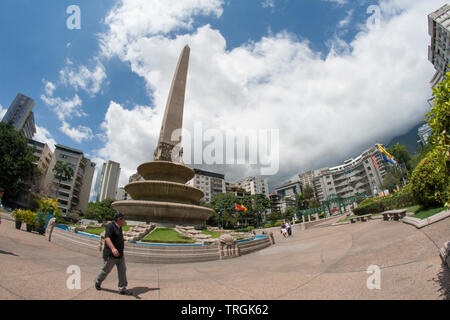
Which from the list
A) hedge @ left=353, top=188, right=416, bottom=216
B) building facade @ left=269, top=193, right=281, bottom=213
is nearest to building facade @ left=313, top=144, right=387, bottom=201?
building facade @ left=269, top=193, right=281, bottom=213

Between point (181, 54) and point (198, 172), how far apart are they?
66.5 meters

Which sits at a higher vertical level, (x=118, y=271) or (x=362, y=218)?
(x=362, y=218)

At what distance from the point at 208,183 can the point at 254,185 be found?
3287 centimetres

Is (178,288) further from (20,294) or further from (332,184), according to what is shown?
(332,184)

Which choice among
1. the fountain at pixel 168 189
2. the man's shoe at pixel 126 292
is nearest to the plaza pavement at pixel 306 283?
the man's shoe at pixel 126 292

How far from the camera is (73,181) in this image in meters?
64.9

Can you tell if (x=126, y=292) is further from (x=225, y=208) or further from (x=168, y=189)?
(x=225, y=208)

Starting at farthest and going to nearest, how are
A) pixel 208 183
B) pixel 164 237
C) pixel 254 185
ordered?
pixel 254 185
pixel 208 183
pixel 164 237

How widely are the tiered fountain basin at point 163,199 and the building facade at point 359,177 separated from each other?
7895 centimetres

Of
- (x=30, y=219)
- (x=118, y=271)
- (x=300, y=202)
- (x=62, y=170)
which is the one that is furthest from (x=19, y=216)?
(x=300, y=202)
